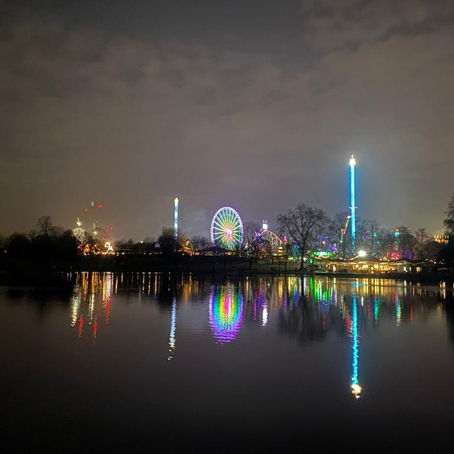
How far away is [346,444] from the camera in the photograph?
6395 millimetres

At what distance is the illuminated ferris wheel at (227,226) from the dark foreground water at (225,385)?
80.6 meters

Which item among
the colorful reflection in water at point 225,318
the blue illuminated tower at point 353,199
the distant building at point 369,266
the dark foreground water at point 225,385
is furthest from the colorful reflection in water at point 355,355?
the blue illuminated tower at point 353,199

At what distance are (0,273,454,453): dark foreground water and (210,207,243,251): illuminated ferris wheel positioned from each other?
80.6m

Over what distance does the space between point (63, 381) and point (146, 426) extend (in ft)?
10.5

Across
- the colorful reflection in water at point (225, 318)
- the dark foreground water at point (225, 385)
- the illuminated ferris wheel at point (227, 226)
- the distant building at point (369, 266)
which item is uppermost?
the illuminated ferris wheel at point (227, 226)

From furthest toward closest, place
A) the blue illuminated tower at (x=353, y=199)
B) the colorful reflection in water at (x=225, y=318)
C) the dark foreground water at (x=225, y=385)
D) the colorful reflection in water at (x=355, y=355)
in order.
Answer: the blue illuminated tower at (x=353, y=199) < the colorful reflection in water at (x=225, y=318) < the colorful reflection in water at (x=355, y=355) < the dark foreground water at (x=225, y=385)

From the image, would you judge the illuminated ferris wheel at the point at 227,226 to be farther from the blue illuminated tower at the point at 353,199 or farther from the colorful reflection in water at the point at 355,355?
the colorful reflection in water at the point at 355,355

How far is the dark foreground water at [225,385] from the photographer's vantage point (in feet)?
21.5

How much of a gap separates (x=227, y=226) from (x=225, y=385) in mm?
89817

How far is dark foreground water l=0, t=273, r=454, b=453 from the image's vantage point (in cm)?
655

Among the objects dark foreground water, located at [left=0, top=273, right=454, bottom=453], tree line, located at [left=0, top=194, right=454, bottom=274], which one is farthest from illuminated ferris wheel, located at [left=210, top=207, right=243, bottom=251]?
dark foreground water, located at [left=0, top=273, right=454, bottom=453]

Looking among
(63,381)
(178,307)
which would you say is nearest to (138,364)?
(63,381)

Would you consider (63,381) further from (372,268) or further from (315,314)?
(372,268)

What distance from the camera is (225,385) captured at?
29.9ft
